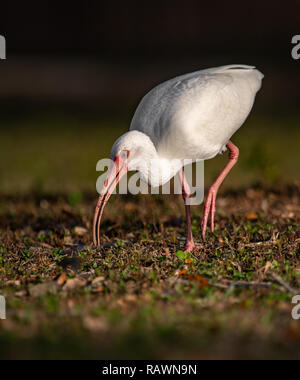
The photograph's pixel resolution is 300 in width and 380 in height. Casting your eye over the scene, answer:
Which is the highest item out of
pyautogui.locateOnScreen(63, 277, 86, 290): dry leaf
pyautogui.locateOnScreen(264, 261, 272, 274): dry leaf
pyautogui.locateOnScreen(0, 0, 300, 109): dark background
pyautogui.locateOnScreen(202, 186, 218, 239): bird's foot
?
pyautogui.locateOnScreen(0, 0, 300, 109): dark background

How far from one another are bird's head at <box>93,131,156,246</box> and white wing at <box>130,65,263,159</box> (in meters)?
0.19

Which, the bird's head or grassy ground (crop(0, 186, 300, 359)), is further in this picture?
the bird's head

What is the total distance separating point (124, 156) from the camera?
516cm

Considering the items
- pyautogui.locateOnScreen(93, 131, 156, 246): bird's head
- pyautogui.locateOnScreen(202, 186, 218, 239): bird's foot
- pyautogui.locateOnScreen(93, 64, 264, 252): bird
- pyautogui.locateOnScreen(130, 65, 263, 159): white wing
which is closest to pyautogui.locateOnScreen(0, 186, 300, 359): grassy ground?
pyautogui.locateOnScreen(202, 186, 218, 239): bird's foot

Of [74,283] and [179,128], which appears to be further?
[179,128]

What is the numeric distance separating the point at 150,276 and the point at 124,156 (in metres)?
1.11

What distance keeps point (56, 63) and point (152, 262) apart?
18232mm

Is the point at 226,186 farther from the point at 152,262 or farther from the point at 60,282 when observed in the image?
the point at 60,282

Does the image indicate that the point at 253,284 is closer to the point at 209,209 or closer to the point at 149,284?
the point at 149,284

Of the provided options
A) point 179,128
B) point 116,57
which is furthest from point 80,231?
point 116,57

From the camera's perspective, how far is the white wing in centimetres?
532

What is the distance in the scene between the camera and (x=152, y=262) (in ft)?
16.1

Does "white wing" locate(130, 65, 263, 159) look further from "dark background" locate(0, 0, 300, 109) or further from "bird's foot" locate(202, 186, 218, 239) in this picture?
"dark background" locate(0, 0, 300, 109)
